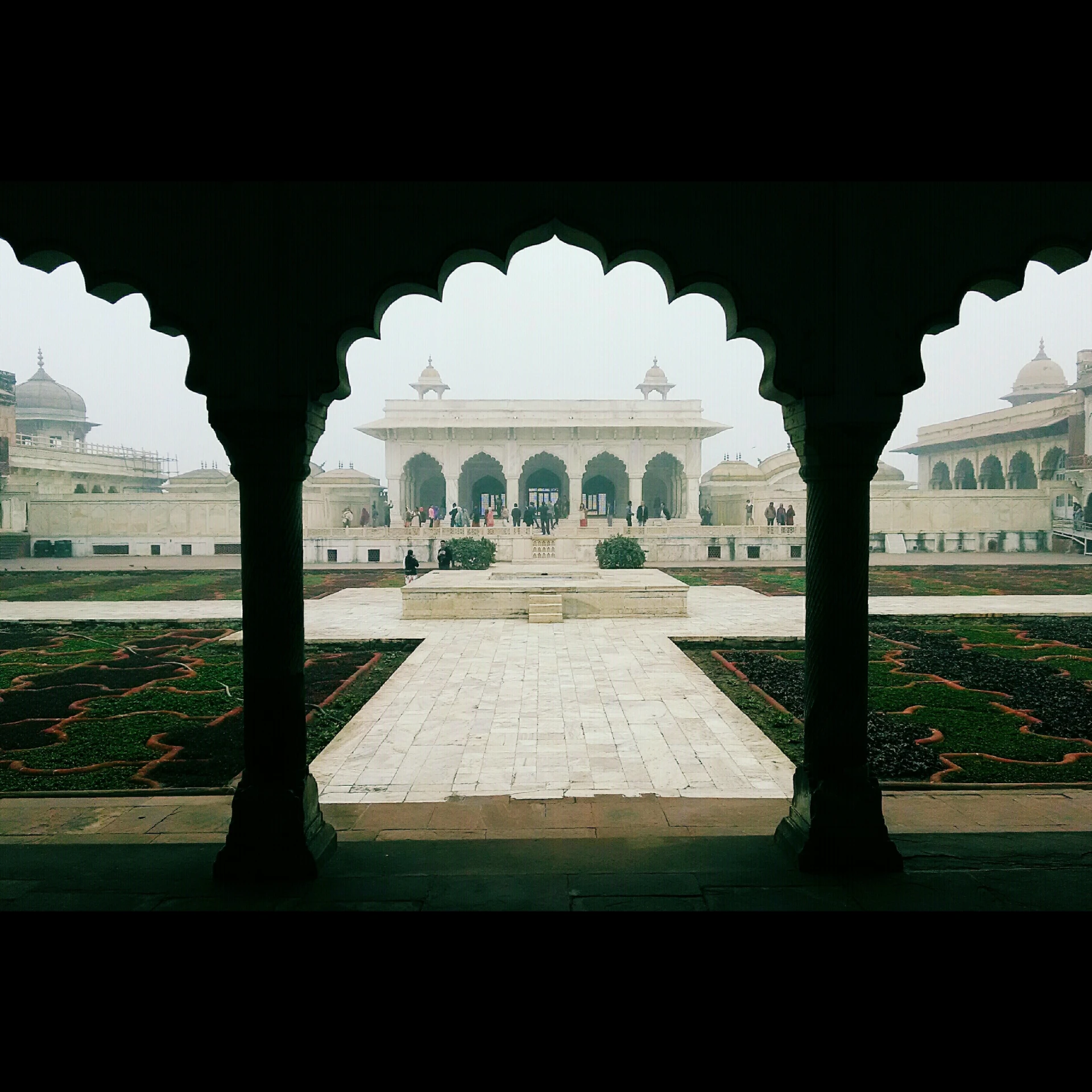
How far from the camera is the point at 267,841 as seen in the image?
112 inches

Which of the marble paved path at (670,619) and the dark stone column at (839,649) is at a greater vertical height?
the dark stone column at (839,649)

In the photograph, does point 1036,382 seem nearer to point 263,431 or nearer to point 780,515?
point 780,515

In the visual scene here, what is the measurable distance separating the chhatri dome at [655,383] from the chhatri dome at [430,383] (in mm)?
8983

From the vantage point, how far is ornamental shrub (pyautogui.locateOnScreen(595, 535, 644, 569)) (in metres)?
18.0

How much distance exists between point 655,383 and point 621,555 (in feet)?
72.5

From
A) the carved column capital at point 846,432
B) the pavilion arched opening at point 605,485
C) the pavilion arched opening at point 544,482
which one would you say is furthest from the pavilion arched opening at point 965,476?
the carved column capital at point 846,432

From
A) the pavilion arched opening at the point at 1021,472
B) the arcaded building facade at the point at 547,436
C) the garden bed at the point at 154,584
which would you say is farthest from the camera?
the pavilion arched opening at the point at 1021,472

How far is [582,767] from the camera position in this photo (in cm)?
491

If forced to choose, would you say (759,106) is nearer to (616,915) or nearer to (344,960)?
(616,915)

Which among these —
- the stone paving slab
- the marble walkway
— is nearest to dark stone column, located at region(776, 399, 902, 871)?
the stone paving slab

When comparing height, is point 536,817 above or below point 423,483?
below

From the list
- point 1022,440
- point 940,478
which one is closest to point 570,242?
point 1022,440

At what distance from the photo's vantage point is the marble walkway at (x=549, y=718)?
4.62m

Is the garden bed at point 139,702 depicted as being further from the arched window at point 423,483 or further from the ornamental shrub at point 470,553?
the arched window at point 423,483
